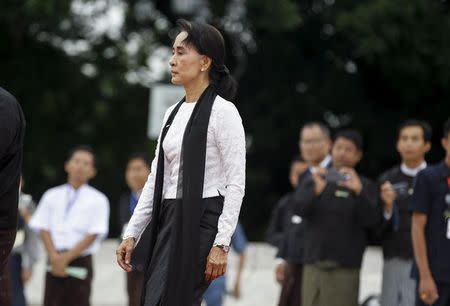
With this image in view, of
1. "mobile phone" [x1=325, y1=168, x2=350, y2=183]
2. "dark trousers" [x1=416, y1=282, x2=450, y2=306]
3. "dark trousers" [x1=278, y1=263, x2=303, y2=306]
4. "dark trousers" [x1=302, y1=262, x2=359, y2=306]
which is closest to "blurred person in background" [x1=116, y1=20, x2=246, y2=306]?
"dark trousers" [x1=416, y1=282, x2=450, y2=306]

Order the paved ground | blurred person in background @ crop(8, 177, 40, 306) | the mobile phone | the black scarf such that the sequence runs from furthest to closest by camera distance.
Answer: the paved ground, blurred person in background @ crop(8, 177, 40, 306), the mobile phone, the black scarf

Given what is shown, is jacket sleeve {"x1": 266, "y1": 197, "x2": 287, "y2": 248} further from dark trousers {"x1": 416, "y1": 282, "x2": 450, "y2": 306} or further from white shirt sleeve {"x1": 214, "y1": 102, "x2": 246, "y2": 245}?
white shirt sleeve {"x1": 214, "y1": 102, "x2": 246, "y2": 245}

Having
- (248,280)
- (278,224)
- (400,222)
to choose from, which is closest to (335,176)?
(400,222)

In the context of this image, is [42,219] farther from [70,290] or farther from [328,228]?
[328,228]

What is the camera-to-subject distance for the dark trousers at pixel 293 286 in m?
10.1

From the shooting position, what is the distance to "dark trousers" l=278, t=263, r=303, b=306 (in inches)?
399

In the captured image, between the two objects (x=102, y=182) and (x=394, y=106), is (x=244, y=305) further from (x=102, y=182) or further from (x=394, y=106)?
(x=394, y=106)

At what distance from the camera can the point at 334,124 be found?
92.5ft

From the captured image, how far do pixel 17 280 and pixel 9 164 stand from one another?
5.24m

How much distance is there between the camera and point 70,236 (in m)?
10.3

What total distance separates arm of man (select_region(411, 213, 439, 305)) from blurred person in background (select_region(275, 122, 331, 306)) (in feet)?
6.12

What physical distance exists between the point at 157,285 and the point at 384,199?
3.69 metres

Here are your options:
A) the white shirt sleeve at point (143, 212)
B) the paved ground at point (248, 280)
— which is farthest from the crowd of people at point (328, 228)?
the paved ground at point (248, 280)

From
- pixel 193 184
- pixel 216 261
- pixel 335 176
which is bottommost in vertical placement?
pixel 216 261
